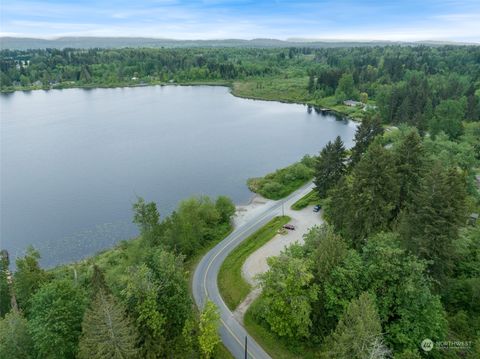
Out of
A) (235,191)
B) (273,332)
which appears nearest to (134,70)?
(235,191)

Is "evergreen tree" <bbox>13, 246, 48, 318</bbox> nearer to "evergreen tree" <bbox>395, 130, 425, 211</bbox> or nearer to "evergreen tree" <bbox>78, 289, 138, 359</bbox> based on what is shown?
"evergreen tree" <bbox>78, 289, 138, 359</bbox>

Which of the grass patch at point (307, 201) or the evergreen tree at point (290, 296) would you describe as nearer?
the evergreen tree at point (290, 296)

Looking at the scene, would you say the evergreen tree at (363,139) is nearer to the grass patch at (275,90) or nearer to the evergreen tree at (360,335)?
the evergreen tree at (360,335)

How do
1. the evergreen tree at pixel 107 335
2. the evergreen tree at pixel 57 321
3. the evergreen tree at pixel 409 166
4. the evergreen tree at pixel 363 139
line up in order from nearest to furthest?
the evergreen tree at pixel 107 335, the evergreen tree at pixel 57 321, the evergreen tree at pixel 409 166, the evergreen tree at pixel 363 139

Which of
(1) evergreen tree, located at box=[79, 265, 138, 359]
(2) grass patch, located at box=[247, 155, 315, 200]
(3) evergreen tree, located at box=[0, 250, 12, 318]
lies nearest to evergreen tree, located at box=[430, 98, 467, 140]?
(2) grass patch, located at box=[247, 155, 315, 200]

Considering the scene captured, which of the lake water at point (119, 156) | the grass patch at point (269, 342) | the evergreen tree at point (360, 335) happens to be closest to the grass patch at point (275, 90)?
the lake water at point (119, 156)
